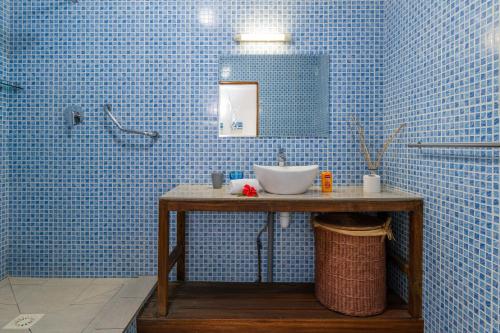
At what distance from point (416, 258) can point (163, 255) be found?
1448mm

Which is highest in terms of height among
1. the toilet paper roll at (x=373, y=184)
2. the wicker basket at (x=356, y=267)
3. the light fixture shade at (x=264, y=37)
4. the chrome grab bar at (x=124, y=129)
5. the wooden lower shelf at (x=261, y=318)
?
the light fixture shade at (x=264, y=37)

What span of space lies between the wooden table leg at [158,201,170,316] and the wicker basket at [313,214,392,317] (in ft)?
3.13

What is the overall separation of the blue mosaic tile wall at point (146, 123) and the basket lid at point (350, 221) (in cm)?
39

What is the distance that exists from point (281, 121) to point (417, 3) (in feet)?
3.69

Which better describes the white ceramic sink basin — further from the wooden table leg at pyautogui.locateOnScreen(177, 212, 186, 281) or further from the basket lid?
the wooden table leg at pyautogui.locateOnScreen(177, 212, 186, 281)

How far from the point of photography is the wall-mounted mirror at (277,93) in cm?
256

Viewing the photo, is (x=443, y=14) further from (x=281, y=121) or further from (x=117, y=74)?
(x=117, y=74)

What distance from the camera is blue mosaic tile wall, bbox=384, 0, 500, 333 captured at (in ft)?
4.74

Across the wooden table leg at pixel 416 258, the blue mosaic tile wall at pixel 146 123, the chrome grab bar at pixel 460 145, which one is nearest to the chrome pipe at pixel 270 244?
the blue mosaic tile wall at pixel 146 123

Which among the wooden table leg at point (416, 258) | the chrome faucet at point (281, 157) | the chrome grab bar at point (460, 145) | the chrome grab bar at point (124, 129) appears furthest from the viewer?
the chrome grab bar at point (124, 129)

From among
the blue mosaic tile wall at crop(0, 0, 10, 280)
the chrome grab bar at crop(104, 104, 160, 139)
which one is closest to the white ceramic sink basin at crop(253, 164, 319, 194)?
the chrome grab bar at crop(104, 104, 160, 139)

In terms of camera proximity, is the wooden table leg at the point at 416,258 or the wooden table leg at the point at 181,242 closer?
the wooden table leg at the point at 416,258

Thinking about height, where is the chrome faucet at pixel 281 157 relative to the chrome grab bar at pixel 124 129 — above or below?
below

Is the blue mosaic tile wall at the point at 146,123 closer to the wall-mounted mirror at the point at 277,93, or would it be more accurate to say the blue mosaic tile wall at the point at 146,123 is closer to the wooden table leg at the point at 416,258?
the wall-mounted mirror at the point at 277,93
